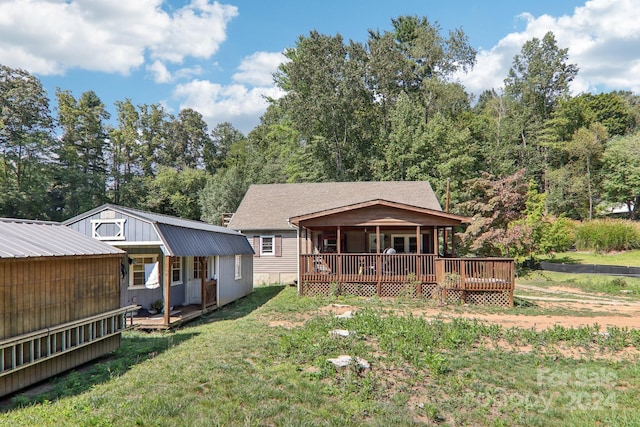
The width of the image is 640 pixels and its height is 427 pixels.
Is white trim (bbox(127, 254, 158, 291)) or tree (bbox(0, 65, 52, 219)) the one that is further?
tree (bbox(0, 65, 52, 219))

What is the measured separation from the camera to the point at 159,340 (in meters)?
8.93

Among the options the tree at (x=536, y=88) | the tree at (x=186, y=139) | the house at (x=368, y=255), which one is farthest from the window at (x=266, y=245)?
the tree at (x=186, y=139)

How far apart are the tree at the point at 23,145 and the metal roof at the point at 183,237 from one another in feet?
79.2

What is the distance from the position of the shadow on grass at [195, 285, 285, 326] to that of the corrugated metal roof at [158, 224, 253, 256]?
6.15 feet

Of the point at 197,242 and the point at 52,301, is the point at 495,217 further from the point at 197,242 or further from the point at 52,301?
the point at 52,301

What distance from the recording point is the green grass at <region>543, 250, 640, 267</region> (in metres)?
23.5

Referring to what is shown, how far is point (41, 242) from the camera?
656 cm

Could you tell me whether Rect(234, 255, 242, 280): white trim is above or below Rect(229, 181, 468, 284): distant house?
below

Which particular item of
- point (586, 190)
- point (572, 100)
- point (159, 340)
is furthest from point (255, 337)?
point (572, 100)

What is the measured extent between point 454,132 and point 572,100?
1494cm

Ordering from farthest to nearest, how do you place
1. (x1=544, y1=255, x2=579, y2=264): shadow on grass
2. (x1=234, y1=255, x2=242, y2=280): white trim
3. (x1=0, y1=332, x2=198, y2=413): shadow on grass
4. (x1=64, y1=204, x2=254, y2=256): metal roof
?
(x1=544, y1=255, x2=579, y2=264): shadow on grass < (x1=234, y1=255, x2=242, y2=280): white trim < (x1=64, y1=204, x2=254, y2=256): metal roof < (x1=0, y1=332, x2=198, y2=413): shadow on grass

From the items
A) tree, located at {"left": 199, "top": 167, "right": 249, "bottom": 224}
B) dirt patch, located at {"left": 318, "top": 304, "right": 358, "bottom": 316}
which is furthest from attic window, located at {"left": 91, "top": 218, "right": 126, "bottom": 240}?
tree, located at {"left": 199, "top": 167, "right": 249, "bottom": 224}

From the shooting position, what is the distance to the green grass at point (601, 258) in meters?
23.5

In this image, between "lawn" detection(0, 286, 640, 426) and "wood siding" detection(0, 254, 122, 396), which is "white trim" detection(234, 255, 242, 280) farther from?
"wood siding" detection(0, 254, 122, 396)
